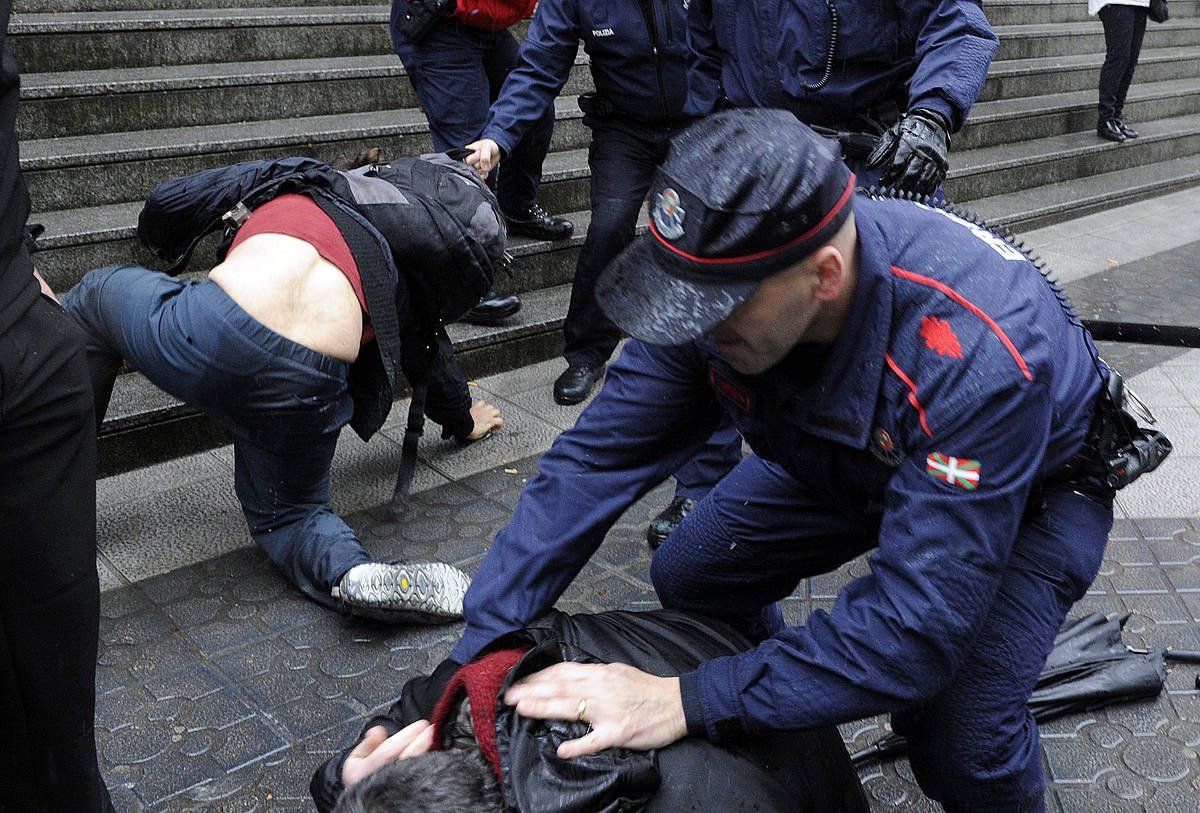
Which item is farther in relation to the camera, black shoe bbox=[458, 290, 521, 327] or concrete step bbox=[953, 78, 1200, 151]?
concrete step bbox=[953, 78, 1200, 151]

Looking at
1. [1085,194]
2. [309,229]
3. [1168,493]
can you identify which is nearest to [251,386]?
[309,229]

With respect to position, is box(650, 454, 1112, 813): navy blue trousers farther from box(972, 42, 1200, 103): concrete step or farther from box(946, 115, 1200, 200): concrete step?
box(972, 42, 1200, 103): concrete step

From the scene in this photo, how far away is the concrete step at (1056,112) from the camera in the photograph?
8.66 meters

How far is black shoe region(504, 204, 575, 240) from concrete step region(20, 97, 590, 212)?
553 millimetres

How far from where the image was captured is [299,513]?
3588 millimetres

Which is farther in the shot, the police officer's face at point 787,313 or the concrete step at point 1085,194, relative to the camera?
the concrete step at point 1085,194

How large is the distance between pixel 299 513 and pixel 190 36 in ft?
10.1

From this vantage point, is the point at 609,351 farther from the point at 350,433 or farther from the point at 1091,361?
the point at 1091,361

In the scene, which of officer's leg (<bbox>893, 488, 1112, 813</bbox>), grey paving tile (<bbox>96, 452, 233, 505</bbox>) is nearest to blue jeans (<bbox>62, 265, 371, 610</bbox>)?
grey paving tile (<bbox>96, 452, 233, 505</bbox>)

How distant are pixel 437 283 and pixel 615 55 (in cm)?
167

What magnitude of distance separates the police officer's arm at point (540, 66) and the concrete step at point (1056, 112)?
4457 millimetres

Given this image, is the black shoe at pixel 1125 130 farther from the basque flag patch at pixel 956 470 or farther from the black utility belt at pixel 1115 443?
the basque flag patch at pixel 956 470

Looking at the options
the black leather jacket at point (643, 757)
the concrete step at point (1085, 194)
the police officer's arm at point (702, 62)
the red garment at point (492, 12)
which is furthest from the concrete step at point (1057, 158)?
the black leather jacket at point (643, 757)

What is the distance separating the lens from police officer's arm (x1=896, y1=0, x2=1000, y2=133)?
3.45 meters
